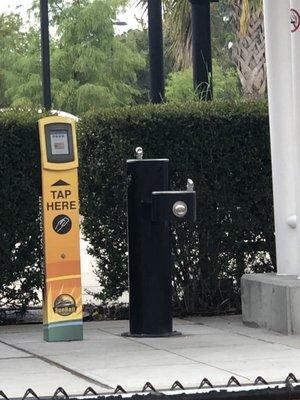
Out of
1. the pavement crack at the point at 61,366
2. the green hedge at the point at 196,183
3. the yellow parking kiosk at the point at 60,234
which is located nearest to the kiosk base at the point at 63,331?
the yellow parking kiosk at the point at 60,234

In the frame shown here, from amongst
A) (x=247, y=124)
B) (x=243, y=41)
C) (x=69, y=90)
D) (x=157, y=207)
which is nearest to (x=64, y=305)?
(x=157, y=207)

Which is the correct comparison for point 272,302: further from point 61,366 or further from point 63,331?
point 61,366

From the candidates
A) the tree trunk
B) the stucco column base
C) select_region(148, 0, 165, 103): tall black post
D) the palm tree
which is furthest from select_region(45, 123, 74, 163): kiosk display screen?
the tree trunk

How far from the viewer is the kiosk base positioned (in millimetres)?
9781

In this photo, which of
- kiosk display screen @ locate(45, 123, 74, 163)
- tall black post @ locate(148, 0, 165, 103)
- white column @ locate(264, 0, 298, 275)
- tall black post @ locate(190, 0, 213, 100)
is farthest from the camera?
tall black post @ locate(148, 0, 165, 103)

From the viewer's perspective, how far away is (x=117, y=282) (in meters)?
11.2

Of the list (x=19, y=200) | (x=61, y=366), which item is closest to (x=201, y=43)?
(x=19, y=200)

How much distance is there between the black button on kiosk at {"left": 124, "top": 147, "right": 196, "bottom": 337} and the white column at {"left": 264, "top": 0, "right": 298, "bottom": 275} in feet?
3.93

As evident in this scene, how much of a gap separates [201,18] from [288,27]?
2348 mm

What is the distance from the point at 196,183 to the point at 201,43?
2.40m

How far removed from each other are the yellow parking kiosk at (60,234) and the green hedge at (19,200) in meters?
0.74

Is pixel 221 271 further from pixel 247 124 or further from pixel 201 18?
pixel 201 18

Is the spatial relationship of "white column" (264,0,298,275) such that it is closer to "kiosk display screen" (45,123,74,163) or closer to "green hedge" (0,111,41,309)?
"kiosk display screen" (45,123,74,163)

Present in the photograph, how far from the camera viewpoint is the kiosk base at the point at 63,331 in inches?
385
